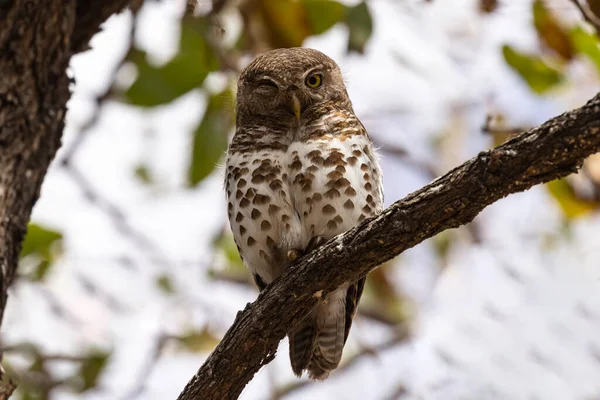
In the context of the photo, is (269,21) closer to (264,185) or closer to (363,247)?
(264,185)

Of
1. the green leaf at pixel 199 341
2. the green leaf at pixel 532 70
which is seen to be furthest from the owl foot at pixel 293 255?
the green leaf at pixel 199 341

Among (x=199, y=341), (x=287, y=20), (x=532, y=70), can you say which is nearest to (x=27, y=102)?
(x=287, y=20)

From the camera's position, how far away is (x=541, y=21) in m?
4.02

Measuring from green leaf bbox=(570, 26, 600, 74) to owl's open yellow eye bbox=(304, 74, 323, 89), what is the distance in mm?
1397

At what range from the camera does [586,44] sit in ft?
13.2

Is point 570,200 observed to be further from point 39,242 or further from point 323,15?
point 39,242

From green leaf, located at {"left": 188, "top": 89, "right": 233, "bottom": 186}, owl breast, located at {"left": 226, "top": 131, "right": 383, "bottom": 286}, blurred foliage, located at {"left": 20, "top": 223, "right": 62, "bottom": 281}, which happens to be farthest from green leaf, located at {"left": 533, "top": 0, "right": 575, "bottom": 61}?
blurred foliage, located at {"left": 20, "top": 223, "right": 62, "bottom": 281}

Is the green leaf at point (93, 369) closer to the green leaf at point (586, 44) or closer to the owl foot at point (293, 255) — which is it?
the owl foot at point (293, 255)

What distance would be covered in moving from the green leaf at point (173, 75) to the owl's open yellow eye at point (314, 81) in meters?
0.70

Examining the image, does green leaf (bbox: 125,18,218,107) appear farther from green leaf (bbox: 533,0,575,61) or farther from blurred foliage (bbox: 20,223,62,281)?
green leaf (bbox: 533,0,575,61)

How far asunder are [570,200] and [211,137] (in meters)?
1.88

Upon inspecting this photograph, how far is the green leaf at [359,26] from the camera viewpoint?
370 cm

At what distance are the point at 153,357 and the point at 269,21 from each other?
2.41m

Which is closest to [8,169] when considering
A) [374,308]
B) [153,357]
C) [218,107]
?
[218,107]
